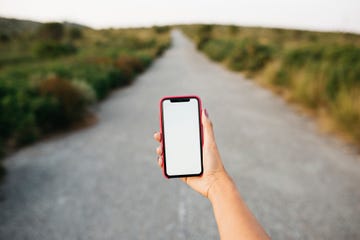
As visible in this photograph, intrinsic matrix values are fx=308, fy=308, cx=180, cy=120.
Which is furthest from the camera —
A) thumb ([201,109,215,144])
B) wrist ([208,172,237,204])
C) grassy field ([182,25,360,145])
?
grassy field ([182,25,360,145])

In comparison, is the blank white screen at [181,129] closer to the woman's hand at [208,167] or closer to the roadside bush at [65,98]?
the woman's hand at [208,167]

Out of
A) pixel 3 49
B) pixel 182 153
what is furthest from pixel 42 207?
pixel 3 49

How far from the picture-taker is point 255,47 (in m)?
15.6

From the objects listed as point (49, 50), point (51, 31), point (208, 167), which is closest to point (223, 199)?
point (208, 167)

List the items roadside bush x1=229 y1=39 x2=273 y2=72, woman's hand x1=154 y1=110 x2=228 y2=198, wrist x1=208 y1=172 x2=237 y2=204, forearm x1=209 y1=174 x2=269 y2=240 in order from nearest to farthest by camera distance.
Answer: forearm x1=209 y1=174 x2=269 y2=240 → wrist x1=208 y1=172 x2=237 y2=204 → woman's hand x1=154 y1=110 x2=228 y2=198 → roadside bush x1=229 y1=39 x2=273 y2=72

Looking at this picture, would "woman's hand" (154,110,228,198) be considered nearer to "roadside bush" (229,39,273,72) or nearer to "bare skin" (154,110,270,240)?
"bare skin" (154,110,270,240)

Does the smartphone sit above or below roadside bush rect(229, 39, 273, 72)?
below

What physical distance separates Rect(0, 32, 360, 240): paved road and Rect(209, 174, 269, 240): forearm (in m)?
1.47

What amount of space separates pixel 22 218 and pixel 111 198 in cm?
91

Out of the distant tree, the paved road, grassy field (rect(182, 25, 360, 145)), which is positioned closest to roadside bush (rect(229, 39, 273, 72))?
grassy field (rect(182, 25, 360, 145))

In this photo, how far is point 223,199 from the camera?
4.71 ft

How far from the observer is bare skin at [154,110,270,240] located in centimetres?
122

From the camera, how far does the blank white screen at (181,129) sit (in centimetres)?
187

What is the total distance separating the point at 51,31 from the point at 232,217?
160 ft
